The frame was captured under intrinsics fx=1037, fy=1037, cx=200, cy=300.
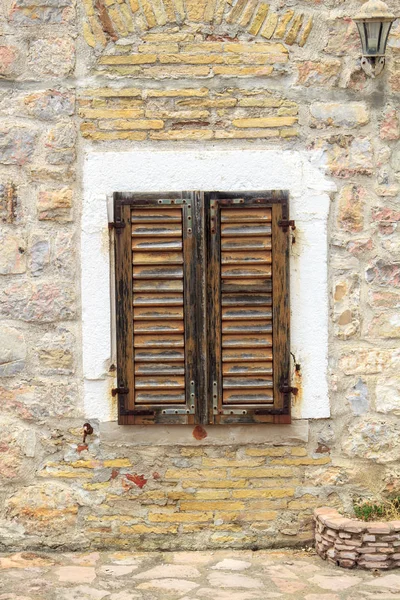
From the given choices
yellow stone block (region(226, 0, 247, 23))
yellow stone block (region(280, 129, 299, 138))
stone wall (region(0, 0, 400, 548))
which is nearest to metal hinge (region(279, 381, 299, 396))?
stone wall (region(0, 0, 400, 548))

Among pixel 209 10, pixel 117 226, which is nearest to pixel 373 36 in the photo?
pixel 209 10

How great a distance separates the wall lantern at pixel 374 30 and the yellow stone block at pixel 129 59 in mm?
1076

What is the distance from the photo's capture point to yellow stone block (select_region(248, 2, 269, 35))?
5.40 meters

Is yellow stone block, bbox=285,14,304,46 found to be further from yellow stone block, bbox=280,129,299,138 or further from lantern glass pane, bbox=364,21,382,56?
yellow stone block, bbox=280,129,299,138

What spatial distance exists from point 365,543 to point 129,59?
278 cm

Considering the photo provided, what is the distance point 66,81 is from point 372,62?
5.25 feet

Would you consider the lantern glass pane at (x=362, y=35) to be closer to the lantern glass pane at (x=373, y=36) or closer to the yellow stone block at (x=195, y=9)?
the lantern glass pane at (x=373, y=36)

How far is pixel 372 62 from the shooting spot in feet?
17.6

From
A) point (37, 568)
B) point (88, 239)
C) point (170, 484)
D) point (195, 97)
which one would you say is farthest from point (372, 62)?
point (37, 568)

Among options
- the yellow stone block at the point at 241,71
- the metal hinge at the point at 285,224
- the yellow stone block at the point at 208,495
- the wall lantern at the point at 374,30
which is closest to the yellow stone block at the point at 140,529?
the yellow stone block at the point at 208,495

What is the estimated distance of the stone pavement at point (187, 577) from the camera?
4.93 m

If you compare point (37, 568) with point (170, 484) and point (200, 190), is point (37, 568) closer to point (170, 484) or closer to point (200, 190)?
point (170, 484)

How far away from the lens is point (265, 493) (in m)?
5.55

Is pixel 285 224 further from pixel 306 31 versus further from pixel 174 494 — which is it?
pixel 174 494
